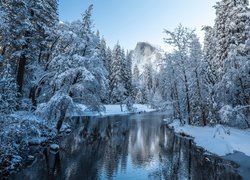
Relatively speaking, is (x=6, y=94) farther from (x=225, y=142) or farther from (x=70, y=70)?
(x=225, y=142)

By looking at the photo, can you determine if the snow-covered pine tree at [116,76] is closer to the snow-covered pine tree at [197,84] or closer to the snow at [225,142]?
the snow-covered pine tree at [197,84]

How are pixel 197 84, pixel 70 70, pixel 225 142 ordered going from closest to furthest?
pixel 225 142, pixel 70 70, pixel 197 84

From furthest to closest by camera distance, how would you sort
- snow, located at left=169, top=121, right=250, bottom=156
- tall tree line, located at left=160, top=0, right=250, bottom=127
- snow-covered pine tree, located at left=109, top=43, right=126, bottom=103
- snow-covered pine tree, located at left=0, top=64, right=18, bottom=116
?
snow-covered pine tree, located at left=109, top=43, right=126, bottom=103, tall tree line, located at left=160, top=0, right=250, bottom=127, snow, located at left=169, top=121, right=250, bottom=156, snow-covered pine tree, located at left=0, top=64, right=18, bottom=116

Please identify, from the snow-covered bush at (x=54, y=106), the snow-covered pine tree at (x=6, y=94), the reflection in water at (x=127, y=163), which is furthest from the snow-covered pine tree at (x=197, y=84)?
the snow-covered pine tree at (x=6, y=94)

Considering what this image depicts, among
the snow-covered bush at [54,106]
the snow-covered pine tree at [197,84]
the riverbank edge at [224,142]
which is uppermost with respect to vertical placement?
the snow-covered pine tree at [197,84]

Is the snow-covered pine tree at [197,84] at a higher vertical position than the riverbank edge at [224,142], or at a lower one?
higher

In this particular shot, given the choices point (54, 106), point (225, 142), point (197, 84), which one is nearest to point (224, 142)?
point (225, 142)

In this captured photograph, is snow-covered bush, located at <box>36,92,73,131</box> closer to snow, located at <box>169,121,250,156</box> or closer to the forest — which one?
the forest

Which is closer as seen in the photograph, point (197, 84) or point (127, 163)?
point (127, 163)

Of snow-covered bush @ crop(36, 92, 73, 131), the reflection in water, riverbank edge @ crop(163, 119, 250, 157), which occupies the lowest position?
the reflection in water

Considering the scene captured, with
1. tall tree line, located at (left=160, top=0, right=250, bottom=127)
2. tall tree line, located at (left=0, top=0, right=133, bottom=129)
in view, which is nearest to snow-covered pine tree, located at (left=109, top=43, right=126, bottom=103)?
tall tree line, located at (left=160, top=0, right=250, bottom=127)

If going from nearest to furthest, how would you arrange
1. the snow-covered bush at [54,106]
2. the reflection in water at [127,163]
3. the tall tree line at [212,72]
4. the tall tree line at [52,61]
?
the reflection in water at [127,163] < the snow-covered bush at [54,106] < the tall tree line at [52,61] < the tall tree line at [212,72]

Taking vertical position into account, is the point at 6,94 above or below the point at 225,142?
above

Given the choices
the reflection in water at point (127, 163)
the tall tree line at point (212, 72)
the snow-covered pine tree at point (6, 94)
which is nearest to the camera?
the snow-covered pine tree at point (6, 94)
